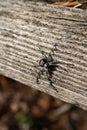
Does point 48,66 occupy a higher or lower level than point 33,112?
higher

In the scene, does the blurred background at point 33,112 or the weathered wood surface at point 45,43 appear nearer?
the weathered wood surface at point 45,43

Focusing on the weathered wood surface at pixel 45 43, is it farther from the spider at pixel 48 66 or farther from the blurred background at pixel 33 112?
the blurred background at pixel 33 112

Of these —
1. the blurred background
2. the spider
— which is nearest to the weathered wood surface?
the spider

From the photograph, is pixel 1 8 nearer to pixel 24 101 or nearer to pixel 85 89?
pixel 85 89

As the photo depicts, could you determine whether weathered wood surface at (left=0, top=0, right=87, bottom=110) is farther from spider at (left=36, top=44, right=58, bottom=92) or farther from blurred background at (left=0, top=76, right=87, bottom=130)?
blurred background at (left=0, top=76, right=87, bottom=130)

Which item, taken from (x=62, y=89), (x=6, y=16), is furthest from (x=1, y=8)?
(x=62, y=89)

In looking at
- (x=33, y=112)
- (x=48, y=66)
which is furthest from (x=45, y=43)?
(x=33, y=112)

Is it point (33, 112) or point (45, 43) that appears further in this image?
point (33, 112)

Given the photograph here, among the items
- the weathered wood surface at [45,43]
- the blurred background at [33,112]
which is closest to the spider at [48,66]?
the weathered wood surface at [45,43]

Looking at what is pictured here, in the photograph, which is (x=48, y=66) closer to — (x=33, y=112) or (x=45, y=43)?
(x=45, y=43)

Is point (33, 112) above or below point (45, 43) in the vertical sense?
below
